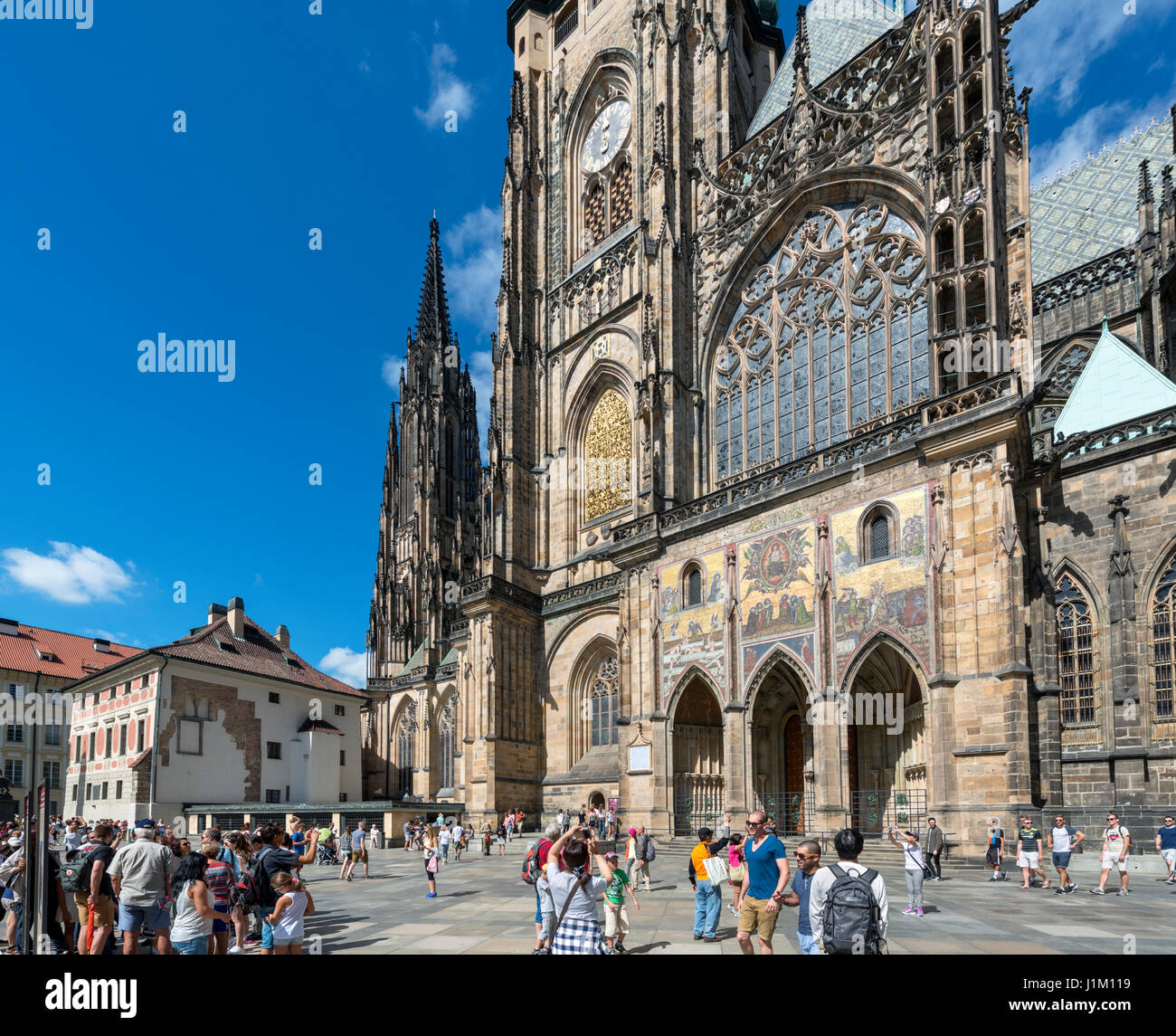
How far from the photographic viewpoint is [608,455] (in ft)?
107

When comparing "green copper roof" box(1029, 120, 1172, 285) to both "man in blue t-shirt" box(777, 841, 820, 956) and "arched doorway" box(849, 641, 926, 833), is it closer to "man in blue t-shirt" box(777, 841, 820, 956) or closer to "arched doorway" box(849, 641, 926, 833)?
"arched doorway" box(849, 641, 926, 833)

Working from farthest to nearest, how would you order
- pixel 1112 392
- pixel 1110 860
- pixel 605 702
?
pixel 605 702 → pixel 1112 392 → pixel 1110 860

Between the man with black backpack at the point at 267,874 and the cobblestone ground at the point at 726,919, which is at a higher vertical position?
the man with black backpack at the point at 267,874

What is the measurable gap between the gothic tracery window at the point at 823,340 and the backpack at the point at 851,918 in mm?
19707

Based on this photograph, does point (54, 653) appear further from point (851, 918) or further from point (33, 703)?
point (851, 918)

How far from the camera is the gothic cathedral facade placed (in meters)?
19.4

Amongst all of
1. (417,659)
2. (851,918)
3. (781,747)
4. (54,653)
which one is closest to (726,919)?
(851,918)

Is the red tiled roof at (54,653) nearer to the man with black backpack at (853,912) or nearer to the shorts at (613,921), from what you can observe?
A: the shorts at (613,921)

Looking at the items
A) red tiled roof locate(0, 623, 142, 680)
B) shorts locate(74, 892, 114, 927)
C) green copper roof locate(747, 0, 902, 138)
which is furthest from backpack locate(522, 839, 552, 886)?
red tiled roof locate(0, 623, 142, 680)

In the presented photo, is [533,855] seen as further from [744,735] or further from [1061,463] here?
[1061,463]

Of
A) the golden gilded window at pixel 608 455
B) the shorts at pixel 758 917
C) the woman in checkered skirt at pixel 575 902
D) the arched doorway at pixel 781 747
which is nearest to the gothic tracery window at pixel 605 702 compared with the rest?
the golden gilded window at pixel 608 455

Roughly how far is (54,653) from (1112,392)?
2121 inches

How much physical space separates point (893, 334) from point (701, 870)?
1820cm

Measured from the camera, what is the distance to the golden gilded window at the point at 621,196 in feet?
112
